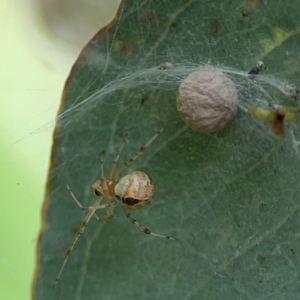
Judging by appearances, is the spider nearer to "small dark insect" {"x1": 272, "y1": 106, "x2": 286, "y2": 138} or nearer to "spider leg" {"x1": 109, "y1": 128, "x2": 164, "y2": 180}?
"spider leg" {"x1": 109, "y1": 128, "x2": 164, "y2": 180}

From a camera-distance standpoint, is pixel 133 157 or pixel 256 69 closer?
pixel 256 69

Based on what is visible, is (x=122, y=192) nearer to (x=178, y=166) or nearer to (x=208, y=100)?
(x=178, y=166)

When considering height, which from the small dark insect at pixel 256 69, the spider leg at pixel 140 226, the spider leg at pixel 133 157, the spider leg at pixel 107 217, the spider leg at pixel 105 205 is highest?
the small dark insect at pixel 256 69

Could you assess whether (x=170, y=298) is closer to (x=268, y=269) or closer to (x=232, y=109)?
(x=268, y=269)

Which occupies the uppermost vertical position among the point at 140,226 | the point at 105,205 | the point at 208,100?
the point at 208,100

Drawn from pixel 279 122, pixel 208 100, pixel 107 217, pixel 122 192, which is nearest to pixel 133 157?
pixel 122 192

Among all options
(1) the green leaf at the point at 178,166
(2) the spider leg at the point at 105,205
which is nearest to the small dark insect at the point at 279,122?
(1) the green leaf at the point at 178,166

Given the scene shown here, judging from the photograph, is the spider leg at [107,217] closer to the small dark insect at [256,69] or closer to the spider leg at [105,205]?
the spider leg at [105,205]

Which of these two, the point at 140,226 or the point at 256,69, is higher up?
the point at 256,69
